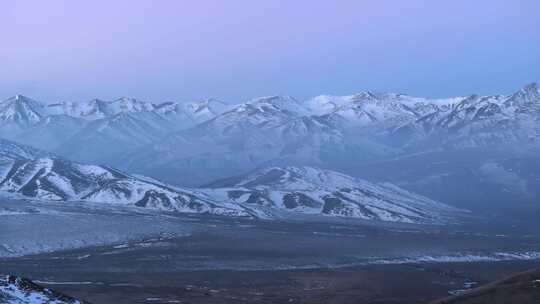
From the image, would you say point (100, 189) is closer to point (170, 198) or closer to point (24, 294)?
point (170, 198)

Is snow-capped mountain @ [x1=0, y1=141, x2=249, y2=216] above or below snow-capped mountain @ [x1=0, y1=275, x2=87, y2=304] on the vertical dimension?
above

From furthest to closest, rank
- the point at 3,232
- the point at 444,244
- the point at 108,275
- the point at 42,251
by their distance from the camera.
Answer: the point at 444,244, the point at 3,232, the point at 42,251, the point at 108,275

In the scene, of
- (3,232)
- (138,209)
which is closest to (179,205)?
(138,209)

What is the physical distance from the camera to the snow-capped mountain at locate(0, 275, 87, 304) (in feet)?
141

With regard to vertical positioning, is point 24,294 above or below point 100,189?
below

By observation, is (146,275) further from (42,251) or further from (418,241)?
(418,241)

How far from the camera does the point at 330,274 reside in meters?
92.5

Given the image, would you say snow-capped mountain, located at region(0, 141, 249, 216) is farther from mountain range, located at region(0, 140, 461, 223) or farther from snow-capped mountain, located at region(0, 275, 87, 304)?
snow-capped mountain, located at region(0, 275, 87, 304)

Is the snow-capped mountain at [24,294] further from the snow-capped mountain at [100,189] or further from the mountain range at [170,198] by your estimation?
the snow-capped mountain at [100,189]

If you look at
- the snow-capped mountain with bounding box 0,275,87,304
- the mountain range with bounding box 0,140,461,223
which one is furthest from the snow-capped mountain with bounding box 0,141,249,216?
the snow-capped mountain with bounding box 0,275,87,304

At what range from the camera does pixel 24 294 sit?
145 feet

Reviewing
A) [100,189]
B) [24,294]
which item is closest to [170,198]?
[100,189]

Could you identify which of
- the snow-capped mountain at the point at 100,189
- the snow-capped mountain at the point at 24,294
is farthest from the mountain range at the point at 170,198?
the snow-capped mountain at the point at 24,294

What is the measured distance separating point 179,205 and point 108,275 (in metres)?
89.3
